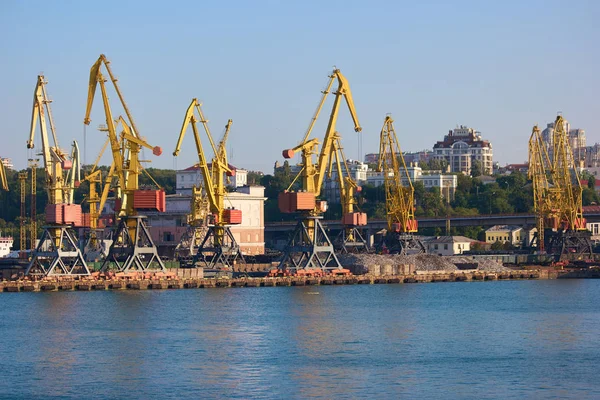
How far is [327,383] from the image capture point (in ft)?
144

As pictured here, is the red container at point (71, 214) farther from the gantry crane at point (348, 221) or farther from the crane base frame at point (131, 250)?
the gantry crane at point (348, 221)

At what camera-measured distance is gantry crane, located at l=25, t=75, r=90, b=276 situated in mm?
86875

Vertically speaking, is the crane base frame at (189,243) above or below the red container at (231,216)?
below

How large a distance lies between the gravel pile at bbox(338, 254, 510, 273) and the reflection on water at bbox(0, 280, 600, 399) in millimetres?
23984

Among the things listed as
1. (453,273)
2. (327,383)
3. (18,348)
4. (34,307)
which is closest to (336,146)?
(453,273)

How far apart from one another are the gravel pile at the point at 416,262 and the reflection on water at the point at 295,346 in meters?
24.0

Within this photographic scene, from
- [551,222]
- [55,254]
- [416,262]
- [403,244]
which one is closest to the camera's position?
[55,254]

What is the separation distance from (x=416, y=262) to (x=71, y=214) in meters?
36.5

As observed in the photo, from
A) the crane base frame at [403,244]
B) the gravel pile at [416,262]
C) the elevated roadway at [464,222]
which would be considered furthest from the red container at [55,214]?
the elevated roadway at [464,222]

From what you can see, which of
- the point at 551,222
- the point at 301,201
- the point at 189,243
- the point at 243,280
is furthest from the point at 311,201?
the point at 551,222

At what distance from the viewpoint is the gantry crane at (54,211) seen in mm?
86875

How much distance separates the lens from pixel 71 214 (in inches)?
3423

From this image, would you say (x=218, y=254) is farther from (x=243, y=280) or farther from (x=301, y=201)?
(x=301, y=201)

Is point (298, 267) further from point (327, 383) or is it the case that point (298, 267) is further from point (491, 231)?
point (491, 231)
